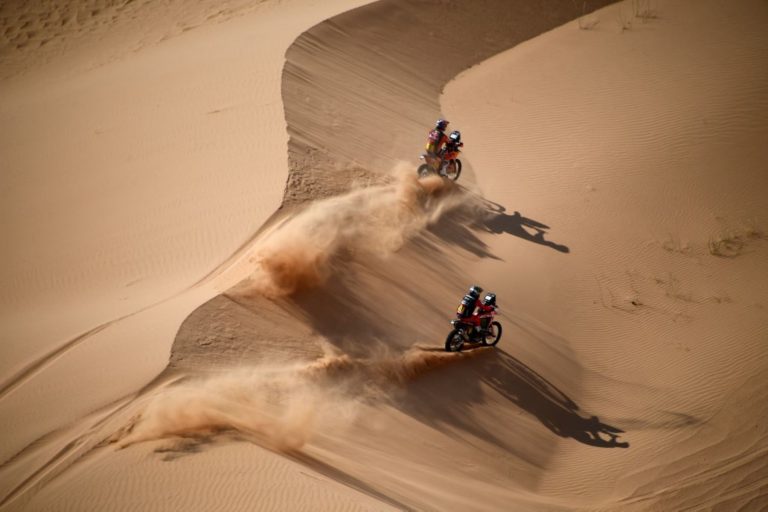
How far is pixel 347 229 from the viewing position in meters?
11.9

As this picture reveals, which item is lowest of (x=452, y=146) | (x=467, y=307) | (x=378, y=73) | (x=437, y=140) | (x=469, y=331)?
(x=469, y=331)

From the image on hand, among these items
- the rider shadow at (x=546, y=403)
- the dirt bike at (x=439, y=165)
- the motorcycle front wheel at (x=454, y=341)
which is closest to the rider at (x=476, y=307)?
the motorcycle front wheel at (x=454, y=341)

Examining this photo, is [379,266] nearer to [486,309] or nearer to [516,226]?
[486,309]

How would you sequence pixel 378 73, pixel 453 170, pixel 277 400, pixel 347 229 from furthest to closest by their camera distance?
1. pixel 378 73
2. pixel 453 170
3. pixel 347 229
4. pixel 277 400

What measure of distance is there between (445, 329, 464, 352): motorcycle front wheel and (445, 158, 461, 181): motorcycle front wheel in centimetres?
529

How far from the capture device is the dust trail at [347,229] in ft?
33.7

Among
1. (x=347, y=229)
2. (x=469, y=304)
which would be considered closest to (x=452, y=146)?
(x=347, y=229)

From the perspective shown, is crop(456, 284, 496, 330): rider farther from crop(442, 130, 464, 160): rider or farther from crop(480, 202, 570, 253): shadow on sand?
crop(442, 130, 464, 160): rider

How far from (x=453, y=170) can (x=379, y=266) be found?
4062 millimetres

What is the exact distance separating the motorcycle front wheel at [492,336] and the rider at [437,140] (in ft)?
15.7

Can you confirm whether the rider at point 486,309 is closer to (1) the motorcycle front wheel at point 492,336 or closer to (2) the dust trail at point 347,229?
(1) the motorcycle front wheel at point 492,336

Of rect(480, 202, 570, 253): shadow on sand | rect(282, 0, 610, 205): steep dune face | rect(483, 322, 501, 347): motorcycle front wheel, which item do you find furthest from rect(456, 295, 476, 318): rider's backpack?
rect(282, 0, 610, 205): steep dune face

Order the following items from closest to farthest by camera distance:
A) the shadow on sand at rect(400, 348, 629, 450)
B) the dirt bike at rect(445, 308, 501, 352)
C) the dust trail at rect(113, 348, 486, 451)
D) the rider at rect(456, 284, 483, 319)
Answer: the dust trail at rect(113, 348, 486, 451) → the shadow on sand at rect(400, 348, 629, 450) → the rider at rect(456, 284, 483, 319) → the dirt bike at rect(445, 308, 501, 352)

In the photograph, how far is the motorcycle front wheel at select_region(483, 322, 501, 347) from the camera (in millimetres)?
10555
